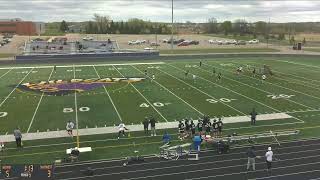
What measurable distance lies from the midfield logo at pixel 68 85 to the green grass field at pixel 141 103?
10.8 inches

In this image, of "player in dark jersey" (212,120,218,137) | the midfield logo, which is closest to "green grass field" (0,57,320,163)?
the midfield logo

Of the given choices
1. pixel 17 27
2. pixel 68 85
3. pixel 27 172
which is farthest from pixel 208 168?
pixel 17 27

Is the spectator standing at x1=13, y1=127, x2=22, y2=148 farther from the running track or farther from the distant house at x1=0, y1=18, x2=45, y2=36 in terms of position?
the distant house at x1=0, y1=18, x2=45, y2=36

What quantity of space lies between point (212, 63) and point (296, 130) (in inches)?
1295

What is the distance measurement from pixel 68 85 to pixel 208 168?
23296mm

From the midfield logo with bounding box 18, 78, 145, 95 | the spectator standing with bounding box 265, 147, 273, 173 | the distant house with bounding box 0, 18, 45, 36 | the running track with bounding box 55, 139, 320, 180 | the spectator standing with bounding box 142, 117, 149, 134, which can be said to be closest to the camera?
the running track with bounding box 55, 139, 320, 180

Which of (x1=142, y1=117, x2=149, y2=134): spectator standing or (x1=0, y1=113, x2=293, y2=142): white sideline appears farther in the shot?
(x1=142, y1=117, x2=149, y2=134): spectator standing

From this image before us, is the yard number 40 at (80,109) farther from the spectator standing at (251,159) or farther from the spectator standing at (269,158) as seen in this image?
the spectator standing at (269,158)

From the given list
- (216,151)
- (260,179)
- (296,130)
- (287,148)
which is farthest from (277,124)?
(260,179)

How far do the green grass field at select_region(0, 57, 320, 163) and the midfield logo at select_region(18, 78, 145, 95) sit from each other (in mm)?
274

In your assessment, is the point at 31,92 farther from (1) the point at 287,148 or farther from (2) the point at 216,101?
(1) the point at 287,148

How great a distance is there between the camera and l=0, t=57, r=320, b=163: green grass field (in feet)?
68.7

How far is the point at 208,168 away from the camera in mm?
17250

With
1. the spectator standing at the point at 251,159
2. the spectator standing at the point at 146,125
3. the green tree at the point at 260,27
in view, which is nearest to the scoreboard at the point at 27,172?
the spectator standing at the point at 146,125
